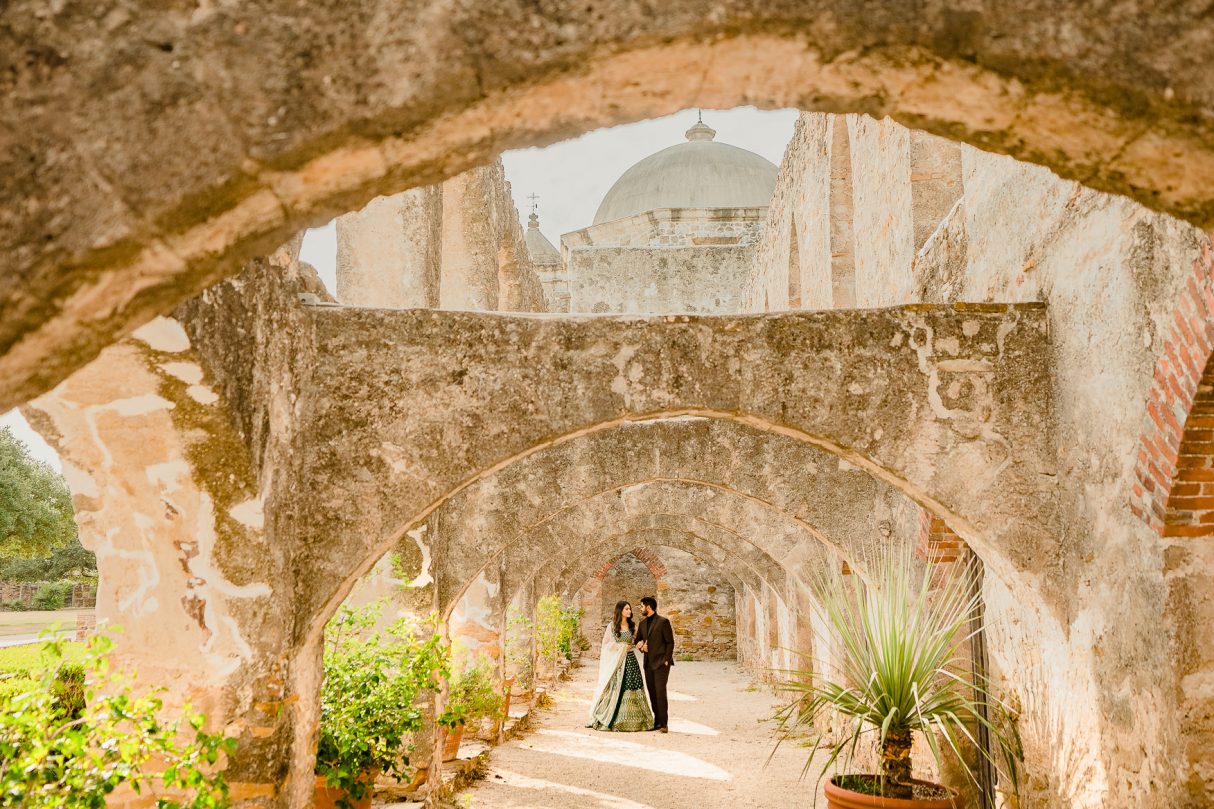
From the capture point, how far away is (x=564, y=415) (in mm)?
4332

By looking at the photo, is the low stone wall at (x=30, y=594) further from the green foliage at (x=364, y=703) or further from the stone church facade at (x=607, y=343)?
the green foliage at (x=364, y=703)

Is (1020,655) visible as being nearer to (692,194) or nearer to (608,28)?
(608,28)

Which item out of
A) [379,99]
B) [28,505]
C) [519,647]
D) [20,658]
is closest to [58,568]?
[28,505]

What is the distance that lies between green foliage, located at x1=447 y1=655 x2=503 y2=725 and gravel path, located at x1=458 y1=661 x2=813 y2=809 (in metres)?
0.49

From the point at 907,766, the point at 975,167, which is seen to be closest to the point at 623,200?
the point at 975,167

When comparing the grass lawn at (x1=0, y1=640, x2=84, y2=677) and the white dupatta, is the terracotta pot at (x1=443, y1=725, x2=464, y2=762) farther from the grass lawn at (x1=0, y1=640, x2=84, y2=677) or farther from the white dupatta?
the grass lawn at (x1=0, y1=640, x2=84, y2=677)

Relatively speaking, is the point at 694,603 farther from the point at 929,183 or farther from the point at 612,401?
the point at 612,401

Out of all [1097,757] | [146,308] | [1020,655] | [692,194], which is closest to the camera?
[146,308]

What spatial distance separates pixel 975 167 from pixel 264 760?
14.5 ft

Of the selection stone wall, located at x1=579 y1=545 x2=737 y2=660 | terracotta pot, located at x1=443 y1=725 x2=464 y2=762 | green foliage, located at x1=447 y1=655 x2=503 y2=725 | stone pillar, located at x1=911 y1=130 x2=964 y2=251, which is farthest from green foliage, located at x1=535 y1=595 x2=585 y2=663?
stone pillar, located at x1=911 y1=130 x2=964 y2=251

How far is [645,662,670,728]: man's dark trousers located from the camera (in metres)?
11.2

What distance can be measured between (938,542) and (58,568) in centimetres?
2747

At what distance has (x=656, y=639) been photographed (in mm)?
11461

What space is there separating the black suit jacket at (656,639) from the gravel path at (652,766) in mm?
740
